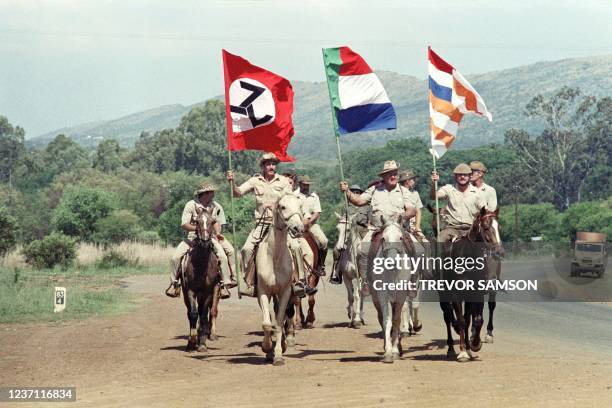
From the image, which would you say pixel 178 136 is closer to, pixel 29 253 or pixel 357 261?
pixel 29 253

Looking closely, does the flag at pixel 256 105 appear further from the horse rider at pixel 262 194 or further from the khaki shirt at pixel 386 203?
the khaki shirt at pixel 386 203

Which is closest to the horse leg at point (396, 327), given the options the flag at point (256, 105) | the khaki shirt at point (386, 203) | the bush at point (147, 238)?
the khaki shirt at point (386, 203)

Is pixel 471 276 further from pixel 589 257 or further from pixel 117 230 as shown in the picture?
pixel 117 230

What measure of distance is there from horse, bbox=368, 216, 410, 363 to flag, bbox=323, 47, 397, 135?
148 inches

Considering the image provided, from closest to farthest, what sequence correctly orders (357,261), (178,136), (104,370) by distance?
(104,370) → (357,261) → (178,136)

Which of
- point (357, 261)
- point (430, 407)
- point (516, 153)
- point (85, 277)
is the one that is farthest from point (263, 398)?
point (516, 153)

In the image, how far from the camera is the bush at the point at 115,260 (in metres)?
47.2

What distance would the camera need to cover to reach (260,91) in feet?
64.4

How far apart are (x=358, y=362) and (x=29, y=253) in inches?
1256

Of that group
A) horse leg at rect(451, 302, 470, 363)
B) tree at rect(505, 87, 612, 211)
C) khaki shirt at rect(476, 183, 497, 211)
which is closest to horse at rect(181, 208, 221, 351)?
horse leg at rect(451, 302, 470, 363)

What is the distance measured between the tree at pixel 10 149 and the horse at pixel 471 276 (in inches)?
4860

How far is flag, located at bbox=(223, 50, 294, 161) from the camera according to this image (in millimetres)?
19516

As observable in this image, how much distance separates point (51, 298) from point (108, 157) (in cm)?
11364

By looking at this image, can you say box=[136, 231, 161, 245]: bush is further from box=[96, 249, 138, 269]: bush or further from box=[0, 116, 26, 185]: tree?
box=[0, 116, 26, 185]: tree
